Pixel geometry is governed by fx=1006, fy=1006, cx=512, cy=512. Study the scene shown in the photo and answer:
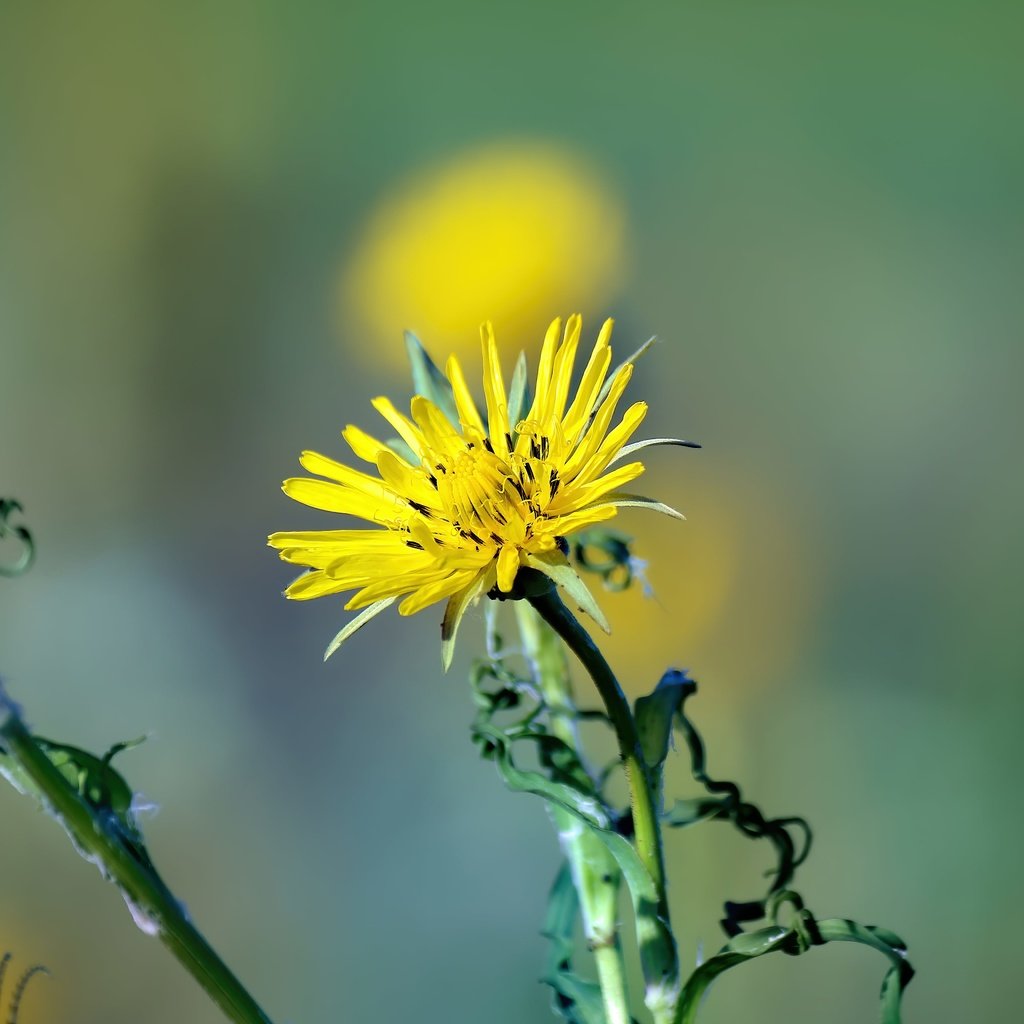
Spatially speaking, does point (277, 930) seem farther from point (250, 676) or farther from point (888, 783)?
point (888, 783)

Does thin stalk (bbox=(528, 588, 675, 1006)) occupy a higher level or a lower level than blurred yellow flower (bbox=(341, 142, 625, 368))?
lower

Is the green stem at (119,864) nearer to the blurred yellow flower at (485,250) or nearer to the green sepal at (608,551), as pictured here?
the green sepal at (608,551)

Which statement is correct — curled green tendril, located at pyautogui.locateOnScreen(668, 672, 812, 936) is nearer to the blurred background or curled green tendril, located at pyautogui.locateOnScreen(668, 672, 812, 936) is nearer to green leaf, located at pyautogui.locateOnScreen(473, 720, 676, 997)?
green leaf, located at pyautogui.locateOnScreen(473, 720, 676, 997)

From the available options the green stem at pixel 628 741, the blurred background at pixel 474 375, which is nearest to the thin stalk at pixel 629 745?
the green stem at pixel 628 741

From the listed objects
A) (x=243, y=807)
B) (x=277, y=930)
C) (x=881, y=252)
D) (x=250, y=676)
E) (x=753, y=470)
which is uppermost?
(x=881, y=252)

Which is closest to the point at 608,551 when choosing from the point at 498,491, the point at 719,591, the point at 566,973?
the point at 498,491

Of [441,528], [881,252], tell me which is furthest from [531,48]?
[441,528]

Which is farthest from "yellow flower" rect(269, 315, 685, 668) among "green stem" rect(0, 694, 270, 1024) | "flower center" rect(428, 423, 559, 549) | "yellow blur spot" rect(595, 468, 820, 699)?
"yellow blur spot" rect(595, 468, 820, 699)
